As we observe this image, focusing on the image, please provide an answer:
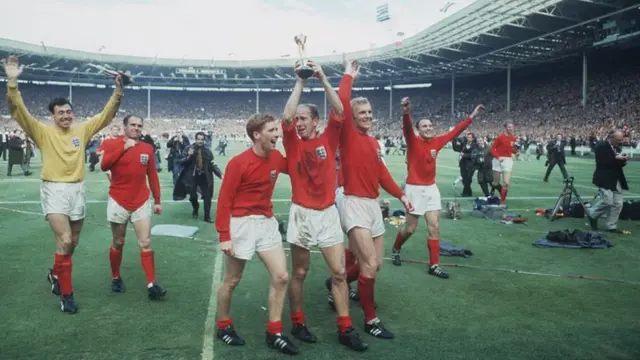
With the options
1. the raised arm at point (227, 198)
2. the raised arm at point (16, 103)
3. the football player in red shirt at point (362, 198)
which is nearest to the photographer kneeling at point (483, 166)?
the football player in red shirt at point (362, 198)

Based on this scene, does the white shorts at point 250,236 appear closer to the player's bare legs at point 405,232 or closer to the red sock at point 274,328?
the red sock at point 274,328

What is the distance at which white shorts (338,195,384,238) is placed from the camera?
15.3ft

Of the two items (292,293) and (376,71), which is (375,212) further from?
(376,71)

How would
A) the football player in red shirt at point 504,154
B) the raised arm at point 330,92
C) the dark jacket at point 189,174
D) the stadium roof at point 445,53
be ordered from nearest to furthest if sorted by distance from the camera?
1. the raised arm at point 330,92
2. the dark jacket at point 189,174
3. the football player in red shirt at point 504,154
4. the stadium roof at point 445,53

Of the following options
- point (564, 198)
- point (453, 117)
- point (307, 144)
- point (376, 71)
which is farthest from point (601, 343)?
point (376, 71)

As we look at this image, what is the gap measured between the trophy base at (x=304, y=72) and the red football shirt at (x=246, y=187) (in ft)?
2.30

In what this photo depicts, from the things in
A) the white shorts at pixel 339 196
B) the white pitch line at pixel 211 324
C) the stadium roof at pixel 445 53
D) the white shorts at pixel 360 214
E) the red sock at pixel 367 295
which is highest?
the stadium roof at pixel 445 53

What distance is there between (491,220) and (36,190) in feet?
42.6

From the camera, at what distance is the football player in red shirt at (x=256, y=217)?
414 centimetres

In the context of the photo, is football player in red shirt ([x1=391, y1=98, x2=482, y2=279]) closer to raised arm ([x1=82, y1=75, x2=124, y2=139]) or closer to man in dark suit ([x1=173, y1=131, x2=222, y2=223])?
raised arm ([x1=82, y1=75, x2=124, y2=139])

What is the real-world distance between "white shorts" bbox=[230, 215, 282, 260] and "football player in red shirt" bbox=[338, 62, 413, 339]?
802 mm

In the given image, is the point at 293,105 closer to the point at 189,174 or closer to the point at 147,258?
the point at 147,258

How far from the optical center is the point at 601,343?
4.41 meters

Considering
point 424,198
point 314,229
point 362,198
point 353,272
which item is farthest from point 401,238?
point 314,229
